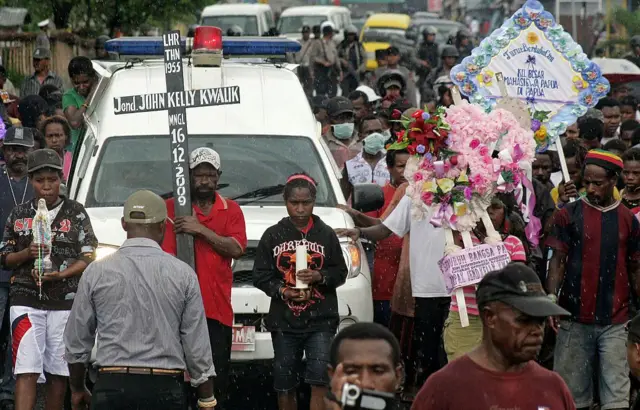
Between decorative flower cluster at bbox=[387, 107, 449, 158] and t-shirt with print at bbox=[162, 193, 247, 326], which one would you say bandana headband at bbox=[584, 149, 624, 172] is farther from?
t-shirt with print at bbox=[162, 193, 247, 326]

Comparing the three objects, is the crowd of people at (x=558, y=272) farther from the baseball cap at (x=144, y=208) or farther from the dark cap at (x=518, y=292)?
the dark cap at (x=518, y=292)

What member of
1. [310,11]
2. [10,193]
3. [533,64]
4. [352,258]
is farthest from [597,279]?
[310,11]

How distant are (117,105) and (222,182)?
1.59 m

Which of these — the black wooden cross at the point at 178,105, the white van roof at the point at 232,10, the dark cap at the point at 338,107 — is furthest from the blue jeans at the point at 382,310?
the white van roof at the point at 232,10

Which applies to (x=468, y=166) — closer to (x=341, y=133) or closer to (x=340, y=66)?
(x=341, y=133)

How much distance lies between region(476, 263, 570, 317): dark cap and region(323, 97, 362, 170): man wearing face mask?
27.6 feet

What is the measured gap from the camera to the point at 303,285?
8844mm

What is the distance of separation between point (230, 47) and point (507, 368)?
7.19 metres

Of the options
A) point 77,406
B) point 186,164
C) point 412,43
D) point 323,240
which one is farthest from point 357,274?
point 412,43

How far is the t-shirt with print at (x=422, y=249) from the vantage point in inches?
373

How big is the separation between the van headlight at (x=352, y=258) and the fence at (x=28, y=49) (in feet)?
51.7

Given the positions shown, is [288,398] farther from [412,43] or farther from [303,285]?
[412,43]

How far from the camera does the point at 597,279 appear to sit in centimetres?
891

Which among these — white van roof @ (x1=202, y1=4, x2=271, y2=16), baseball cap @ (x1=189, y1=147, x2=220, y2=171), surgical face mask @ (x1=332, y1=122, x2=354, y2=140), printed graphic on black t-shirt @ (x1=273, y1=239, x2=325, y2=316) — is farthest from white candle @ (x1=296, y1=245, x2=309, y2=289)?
white van roof @ (x1=202, y1=4, x2=271, y2=16)
